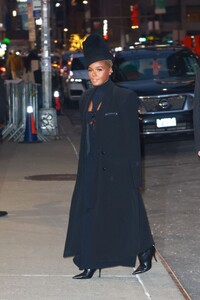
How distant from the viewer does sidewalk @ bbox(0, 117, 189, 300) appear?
7328 millimetres

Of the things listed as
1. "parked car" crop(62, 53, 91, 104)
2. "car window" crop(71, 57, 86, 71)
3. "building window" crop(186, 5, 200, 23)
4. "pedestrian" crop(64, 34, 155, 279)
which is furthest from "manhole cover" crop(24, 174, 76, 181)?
"building window" crop(186, 5, 200, 23)

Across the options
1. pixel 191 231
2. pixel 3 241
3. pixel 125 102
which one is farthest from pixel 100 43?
pixel 191 231

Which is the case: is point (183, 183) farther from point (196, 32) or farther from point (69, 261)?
point (196, 32)

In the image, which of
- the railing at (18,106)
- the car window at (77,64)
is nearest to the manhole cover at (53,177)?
the railing at (18,106)

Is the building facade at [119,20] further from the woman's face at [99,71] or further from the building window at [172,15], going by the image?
the woman's face at [99,71]

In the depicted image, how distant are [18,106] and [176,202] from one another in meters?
7.83

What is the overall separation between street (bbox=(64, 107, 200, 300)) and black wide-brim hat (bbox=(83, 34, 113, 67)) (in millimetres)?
1999

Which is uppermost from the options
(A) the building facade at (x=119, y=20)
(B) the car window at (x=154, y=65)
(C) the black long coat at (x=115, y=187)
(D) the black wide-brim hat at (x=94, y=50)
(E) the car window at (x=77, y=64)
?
(D) the black wide-brim hat at (x=94, y=50)

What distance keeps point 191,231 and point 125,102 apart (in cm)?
302

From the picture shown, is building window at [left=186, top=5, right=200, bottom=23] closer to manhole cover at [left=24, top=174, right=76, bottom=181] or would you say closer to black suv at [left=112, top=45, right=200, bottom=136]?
black suv at [left=112, top=45, right=200, bottom=136]

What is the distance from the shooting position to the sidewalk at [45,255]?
733 cm

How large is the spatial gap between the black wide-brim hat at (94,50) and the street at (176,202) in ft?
6.56

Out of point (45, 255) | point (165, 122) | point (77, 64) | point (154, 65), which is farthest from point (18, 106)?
point (77, 64)

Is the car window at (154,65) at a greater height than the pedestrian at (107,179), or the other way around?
the pedestrian at (107,179)
